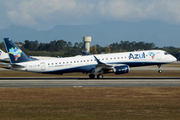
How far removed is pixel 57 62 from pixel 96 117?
2873 centimetres

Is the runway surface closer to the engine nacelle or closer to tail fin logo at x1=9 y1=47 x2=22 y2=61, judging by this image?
the engine nacelle

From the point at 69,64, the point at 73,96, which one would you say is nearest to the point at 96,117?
the point at 73,96

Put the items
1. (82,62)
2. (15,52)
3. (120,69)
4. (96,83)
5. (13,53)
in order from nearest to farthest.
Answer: (96,83)
(120,69)
(13,53)
(15,52)
(82,62)

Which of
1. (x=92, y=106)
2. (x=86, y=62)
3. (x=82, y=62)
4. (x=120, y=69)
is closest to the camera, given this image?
(x=92, y=106)

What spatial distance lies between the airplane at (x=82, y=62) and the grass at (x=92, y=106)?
17.3m

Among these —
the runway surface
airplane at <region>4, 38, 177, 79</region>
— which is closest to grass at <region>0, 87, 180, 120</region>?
the runway surface

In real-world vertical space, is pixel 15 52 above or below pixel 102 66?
above

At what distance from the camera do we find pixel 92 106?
2003 cm

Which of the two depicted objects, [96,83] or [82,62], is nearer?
[96,83]

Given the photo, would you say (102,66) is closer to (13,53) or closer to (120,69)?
(120,69)

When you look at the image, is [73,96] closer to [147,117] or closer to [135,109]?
[135,109]

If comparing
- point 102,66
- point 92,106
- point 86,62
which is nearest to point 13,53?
point 86,62

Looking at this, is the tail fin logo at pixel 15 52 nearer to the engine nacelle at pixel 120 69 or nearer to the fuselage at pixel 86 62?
the fuselage at pixel 86 62

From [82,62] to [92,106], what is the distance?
24944mm
